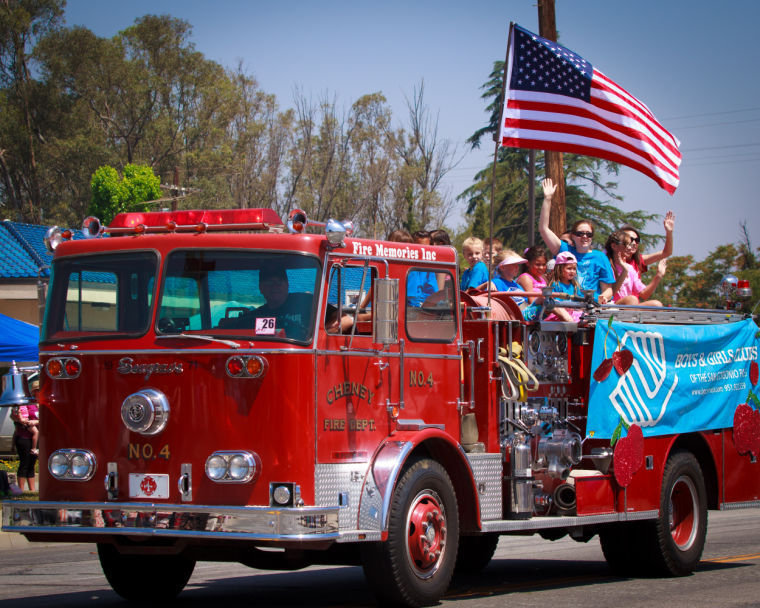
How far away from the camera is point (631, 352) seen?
9961 mm

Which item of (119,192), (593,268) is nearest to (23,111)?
(119,192)

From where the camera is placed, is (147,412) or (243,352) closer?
(243,352)

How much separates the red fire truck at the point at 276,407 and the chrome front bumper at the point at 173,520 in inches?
0.5

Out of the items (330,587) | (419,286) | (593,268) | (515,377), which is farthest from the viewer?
(593,268)

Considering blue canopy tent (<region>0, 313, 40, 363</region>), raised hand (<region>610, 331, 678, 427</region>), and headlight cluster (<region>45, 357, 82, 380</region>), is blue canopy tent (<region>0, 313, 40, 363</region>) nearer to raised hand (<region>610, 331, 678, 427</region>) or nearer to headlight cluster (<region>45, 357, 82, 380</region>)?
headlight cluster (<region>45, 357, 82, 380</region>)

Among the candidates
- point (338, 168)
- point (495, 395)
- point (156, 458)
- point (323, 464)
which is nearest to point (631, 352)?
point (495, 395)

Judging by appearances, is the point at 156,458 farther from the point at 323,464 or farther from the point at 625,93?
the point at 625,93

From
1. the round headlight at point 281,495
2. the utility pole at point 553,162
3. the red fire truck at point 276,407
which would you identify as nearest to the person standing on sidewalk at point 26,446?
the red fire truck at point 276,407

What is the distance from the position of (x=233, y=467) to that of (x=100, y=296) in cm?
175

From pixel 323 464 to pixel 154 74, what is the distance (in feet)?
202

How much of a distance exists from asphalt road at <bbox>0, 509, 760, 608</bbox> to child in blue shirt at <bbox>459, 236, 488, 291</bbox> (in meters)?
2.67

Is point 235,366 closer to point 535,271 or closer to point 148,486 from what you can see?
point 148,486

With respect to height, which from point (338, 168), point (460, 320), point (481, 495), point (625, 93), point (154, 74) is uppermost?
point (154, 74)

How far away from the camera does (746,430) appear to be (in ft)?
37.1
